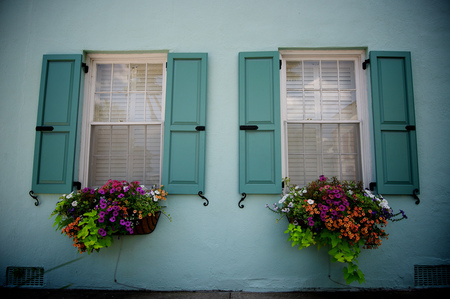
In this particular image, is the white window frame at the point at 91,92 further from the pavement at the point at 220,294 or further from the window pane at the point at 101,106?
the pavement at the point at 220,294

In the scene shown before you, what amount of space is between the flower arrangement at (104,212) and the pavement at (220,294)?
21.9 inches

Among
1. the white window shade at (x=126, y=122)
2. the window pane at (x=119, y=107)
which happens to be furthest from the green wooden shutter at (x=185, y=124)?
the window pane at (x=119, y=107)

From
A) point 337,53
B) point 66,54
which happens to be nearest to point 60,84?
point 66,54

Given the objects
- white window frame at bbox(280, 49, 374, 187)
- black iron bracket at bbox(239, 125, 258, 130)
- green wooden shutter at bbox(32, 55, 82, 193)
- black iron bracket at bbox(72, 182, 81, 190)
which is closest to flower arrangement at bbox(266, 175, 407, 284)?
white window frame at bbox(280, 49, 374, 187)

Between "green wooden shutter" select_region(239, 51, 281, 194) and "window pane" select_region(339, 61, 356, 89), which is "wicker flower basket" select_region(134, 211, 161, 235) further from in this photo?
"window pane" select_region(339, 61, 356, 89)

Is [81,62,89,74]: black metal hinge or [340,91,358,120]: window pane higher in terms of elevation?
[81,62,89,74]: black metal hinge

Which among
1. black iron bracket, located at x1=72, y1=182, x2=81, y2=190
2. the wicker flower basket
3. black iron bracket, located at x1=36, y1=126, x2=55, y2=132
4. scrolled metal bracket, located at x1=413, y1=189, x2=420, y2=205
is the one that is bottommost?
the wicker flower basket

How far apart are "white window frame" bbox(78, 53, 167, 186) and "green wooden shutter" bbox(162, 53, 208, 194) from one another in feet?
0.61

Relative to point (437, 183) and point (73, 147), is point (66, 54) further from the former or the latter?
point (437, 183)

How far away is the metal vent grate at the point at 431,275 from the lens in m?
2.79

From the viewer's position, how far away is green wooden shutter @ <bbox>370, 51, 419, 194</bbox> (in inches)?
112

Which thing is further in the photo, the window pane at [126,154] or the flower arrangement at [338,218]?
the window pane at [126,154]

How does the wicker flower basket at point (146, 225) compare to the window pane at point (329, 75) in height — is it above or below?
below

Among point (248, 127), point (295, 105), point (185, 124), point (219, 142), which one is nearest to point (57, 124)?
point (185, 124)
